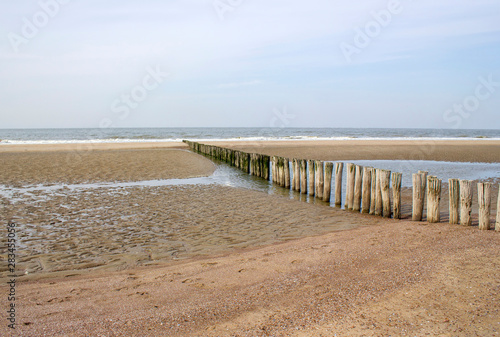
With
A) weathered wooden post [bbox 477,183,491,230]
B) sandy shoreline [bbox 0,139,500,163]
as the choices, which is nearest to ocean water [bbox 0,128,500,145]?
sandy shoreline [bbox 0,139,500,163]

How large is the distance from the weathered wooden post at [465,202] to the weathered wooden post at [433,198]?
0.47m

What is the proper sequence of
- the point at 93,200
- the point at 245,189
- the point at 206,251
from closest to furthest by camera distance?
the point at 206,251 → the point at 93,200 → the point at 245,189

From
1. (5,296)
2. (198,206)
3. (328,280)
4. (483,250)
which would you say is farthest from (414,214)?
(5,296)

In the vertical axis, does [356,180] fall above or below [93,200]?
above

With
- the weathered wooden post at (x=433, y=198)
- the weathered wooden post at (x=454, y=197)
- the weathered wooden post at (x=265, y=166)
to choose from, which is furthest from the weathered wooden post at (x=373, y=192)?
the weathered wooden post at (x=265, y=166)

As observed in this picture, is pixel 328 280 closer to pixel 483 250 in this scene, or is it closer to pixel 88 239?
pixel 483 250

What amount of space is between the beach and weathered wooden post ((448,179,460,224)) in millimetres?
405

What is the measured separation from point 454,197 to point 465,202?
227 millimetres

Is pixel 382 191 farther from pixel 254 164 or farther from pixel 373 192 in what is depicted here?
pixel 254 164

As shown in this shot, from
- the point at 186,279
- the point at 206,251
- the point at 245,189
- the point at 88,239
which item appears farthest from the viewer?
the point at 245,189

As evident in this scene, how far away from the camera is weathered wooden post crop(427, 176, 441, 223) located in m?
7.55

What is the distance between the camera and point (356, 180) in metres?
9.52

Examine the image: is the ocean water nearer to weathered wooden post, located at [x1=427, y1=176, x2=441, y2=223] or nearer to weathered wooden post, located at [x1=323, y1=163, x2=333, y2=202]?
weathered wooden post, located at [x1=323, y1=163, x2=333, y2=202]

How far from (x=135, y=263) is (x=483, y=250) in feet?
16.8
